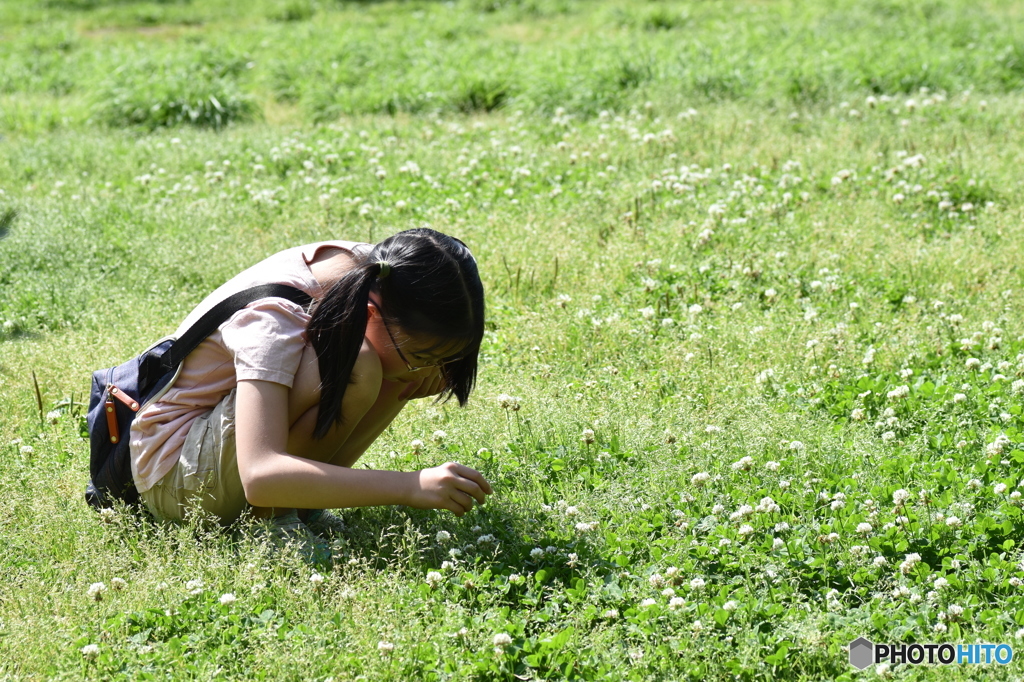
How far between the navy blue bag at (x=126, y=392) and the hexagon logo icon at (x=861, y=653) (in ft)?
6.10

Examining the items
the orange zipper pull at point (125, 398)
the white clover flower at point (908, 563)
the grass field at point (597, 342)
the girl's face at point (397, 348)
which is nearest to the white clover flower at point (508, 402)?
the grass field at point (597, 342)

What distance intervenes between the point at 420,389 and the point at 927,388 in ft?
6.61

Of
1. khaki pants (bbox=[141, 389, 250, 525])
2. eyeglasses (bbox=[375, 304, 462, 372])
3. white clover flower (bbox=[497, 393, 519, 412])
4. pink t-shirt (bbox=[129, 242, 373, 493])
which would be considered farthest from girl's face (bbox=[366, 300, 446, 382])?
white clover flower (bbox=[497, 393, 519, 412])

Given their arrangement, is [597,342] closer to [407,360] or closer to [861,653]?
[407,360]

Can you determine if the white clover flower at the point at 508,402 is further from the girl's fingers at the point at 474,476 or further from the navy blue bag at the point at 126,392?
the navy blue bag at the point at 126,392

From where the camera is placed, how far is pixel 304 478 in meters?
2.94

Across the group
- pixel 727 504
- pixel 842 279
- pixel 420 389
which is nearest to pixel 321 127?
pixel 842 279

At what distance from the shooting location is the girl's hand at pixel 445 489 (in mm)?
3029

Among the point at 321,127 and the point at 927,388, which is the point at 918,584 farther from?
the point at 321,127

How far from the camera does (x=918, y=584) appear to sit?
295cm

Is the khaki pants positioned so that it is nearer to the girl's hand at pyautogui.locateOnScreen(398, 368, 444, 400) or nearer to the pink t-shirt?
the pink t-shirt

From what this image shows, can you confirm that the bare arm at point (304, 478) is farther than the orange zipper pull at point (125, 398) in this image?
No

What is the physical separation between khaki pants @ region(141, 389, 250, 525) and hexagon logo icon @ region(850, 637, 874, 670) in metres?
1.86

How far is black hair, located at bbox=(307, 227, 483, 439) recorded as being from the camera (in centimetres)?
301
